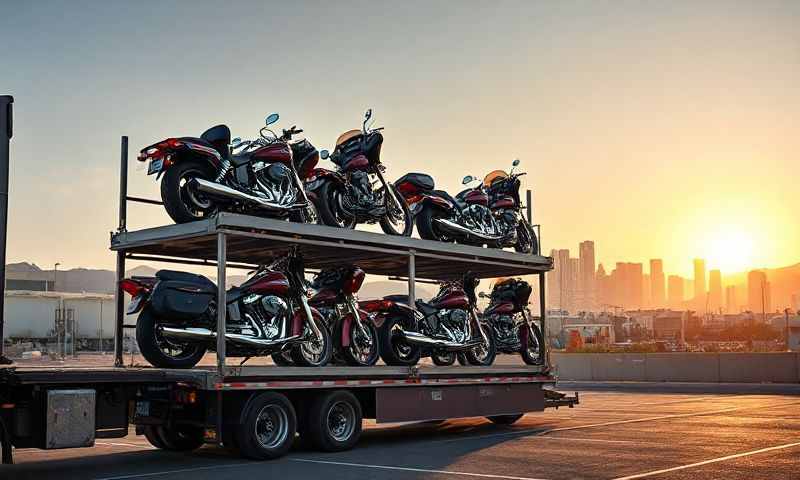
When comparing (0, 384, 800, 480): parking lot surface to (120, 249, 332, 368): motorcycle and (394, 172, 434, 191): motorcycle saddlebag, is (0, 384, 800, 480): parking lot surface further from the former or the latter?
→ (394, 172, 434, 191): motorcycle saddlebag

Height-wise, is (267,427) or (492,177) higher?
→ (492,177)

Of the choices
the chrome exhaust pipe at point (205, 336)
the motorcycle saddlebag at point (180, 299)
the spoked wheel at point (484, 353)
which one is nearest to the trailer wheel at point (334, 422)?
the chrome exhaust pipe at point (205, 336)

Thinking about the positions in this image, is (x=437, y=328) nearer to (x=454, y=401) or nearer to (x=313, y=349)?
(x=454, y=401)

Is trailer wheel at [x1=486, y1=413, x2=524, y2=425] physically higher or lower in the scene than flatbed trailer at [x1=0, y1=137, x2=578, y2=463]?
lower

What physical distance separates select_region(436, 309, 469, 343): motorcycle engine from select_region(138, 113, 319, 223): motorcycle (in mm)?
3662

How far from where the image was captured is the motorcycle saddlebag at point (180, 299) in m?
12.2

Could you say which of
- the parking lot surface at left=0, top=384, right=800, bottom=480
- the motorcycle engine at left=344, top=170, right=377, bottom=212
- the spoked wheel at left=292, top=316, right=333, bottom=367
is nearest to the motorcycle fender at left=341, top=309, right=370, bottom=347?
the spoked wheel at left=292, top=316, right=333, bottom=367

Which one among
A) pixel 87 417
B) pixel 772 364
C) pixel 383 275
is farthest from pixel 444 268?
pixel 772 364

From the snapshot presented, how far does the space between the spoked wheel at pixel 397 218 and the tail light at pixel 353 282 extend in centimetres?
143

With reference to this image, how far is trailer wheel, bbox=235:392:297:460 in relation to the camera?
480 inches

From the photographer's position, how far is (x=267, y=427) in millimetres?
12680

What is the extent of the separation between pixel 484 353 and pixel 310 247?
15.8ft

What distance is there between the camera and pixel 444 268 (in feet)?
60.4

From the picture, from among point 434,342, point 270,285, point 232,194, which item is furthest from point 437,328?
point 232,194
